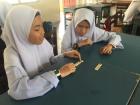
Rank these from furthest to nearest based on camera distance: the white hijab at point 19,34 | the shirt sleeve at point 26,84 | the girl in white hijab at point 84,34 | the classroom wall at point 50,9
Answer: the classroom wall at point 50,9, the girl in white hijab at point 84,34, the white hijab at point 19,34, the shirt sleeve at point 26,84

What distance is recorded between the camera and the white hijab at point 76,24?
176 centimetres

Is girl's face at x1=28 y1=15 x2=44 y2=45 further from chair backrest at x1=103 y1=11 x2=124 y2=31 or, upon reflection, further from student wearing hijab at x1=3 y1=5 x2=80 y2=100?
chair backrest at x1=103 y1=11 x2=124 y2=31

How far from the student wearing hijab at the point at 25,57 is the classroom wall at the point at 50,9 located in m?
3.46

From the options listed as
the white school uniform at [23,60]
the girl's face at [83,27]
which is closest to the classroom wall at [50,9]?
the girl's face at [83,27]

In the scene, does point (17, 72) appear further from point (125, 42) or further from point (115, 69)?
point (125, 42)

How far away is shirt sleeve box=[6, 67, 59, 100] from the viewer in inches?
37.5

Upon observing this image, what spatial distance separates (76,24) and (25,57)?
75 centimetres

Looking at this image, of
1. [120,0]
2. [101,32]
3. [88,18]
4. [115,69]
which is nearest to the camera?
[115,69]

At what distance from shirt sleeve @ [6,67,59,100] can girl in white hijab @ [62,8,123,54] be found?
0.73 meters

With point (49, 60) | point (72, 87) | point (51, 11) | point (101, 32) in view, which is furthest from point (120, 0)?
point (72, 87)

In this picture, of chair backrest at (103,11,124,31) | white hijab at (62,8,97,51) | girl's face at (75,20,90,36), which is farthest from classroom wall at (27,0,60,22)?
girl's face at (75,20,90,36)

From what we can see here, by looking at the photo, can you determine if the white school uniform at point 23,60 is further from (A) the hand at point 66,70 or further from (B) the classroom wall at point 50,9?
(B) the classroom wall at point 50,9

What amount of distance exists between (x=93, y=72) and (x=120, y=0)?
4.72 meters

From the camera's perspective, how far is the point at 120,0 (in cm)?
546
